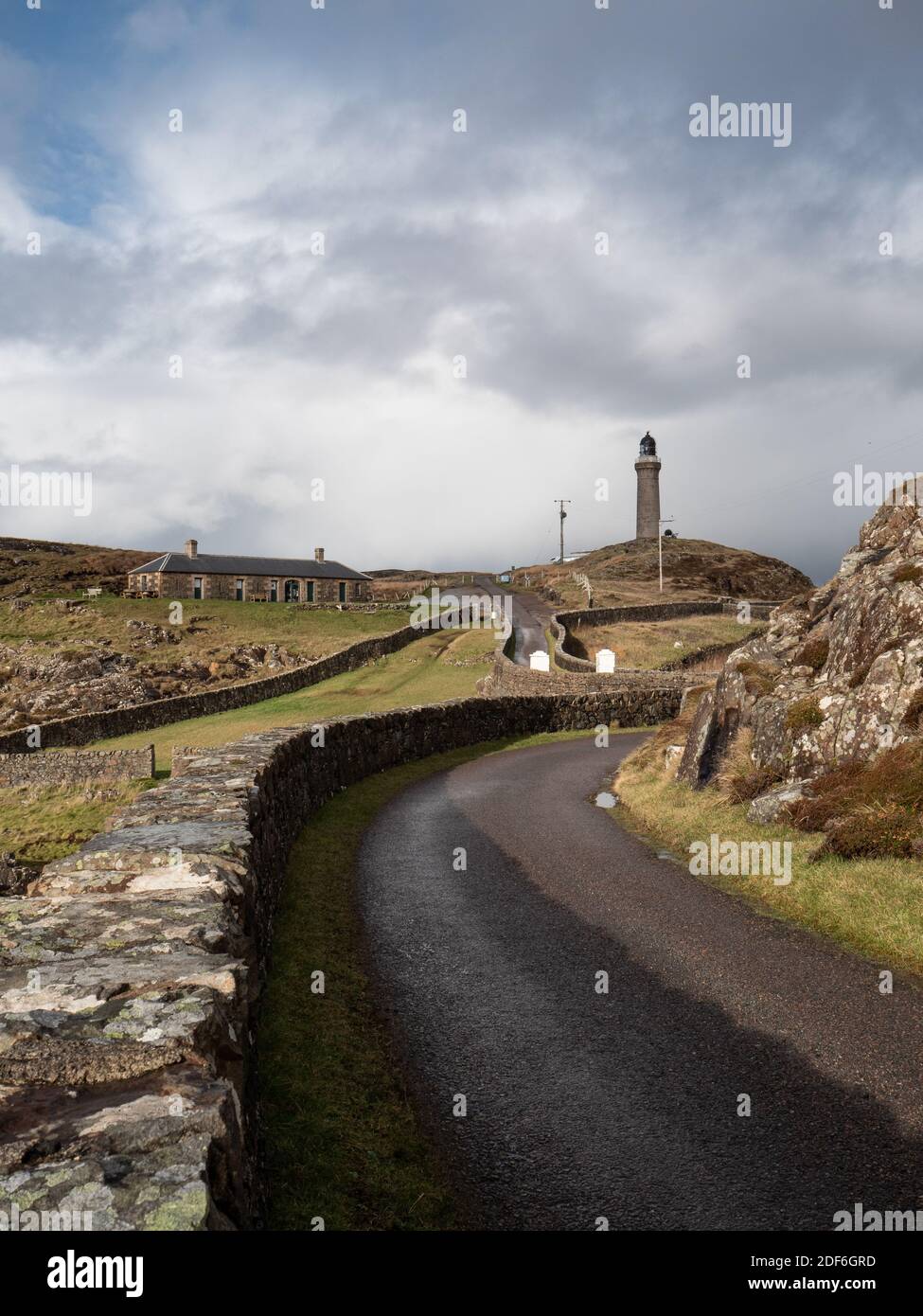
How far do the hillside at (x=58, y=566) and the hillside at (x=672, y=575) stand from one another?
168 ft

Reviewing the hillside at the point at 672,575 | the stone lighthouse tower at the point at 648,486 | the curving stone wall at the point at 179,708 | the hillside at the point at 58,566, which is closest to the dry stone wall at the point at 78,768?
the curving stone wall at the point at 179,708

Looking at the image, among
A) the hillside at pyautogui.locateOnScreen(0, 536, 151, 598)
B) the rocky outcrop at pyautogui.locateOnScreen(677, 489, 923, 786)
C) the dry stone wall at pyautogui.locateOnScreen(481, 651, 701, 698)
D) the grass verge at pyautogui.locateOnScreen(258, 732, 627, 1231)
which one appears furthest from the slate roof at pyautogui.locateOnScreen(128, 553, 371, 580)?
the grass verge at pyautogui.locateOnScreen(258, 732, 627, 1231)

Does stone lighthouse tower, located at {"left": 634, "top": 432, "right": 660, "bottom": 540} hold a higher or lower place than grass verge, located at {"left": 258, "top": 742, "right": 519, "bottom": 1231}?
higher

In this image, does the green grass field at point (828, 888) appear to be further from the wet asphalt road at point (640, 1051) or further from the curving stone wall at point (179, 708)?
the curving stone wall at point (179, 708)

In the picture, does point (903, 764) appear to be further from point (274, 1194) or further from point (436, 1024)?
point (274, 1194)

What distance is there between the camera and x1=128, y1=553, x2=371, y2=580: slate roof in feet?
284

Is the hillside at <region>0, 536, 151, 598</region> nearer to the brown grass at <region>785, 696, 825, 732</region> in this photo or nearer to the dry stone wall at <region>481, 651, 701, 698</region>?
the dry stone wall at <region>481, 651, 701, 698</region>

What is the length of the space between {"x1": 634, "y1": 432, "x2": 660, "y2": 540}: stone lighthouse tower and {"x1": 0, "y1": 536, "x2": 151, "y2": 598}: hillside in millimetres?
76331

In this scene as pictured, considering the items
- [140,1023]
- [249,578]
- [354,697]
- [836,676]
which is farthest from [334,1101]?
[249,578]

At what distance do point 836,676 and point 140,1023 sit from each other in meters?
14.6

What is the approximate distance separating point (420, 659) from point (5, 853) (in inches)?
1312

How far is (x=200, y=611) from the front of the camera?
240ft

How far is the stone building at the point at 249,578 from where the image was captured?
85.9 metres

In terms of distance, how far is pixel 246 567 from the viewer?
90500 millimetres
